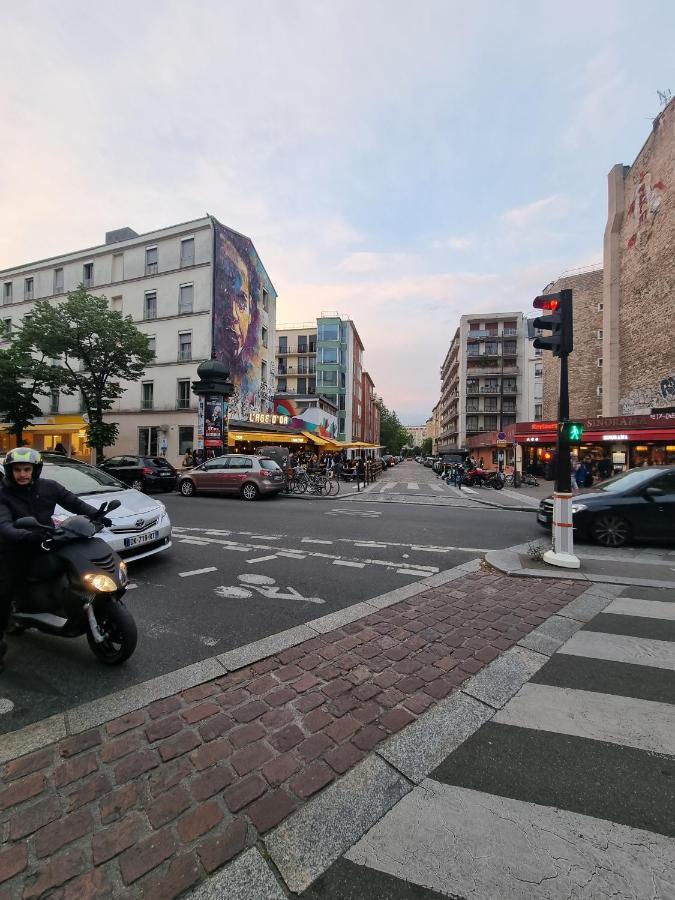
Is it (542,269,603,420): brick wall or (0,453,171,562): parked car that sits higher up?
(542,269,603,420): brick wall

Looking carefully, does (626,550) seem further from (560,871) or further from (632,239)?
(632,239)

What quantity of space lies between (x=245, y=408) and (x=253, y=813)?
2923 centimetres

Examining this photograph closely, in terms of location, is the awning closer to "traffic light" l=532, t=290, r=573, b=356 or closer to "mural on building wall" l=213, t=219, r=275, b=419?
"mural on building wall" l=213, t=219, r=275, b=419

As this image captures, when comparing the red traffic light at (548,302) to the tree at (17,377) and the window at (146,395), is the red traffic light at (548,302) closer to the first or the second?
the tree at (17,377)

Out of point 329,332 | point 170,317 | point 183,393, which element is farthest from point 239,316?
point 329,332

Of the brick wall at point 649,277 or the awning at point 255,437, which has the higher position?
the brick wall at point 649,277

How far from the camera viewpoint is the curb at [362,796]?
1.52m

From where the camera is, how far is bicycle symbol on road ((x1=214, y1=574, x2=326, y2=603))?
4.59 metres

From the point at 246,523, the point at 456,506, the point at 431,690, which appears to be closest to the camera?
the point at 431,690

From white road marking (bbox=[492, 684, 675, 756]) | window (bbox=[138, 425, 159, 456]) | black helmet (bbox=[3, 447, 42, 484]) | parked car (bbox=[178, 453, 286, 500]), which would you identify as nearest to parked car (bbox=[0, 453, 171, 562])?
black helmet (bbox=[3, 447, 42, 484])

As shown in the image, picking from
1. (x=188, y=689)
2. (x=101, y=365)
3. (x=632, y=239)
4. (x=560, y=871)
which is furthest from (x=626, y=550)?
(x=632, y=239)

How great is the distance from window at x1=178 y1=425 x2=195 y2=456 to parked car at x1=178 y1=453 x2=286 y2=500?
12.8 meters

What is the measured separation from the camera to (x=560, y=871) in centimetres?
155

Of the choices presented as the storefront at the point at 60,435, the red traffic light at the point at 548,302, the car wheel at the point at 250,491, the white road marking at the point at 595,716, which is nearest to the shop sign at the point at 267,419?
the storefront at the point at 60,435
